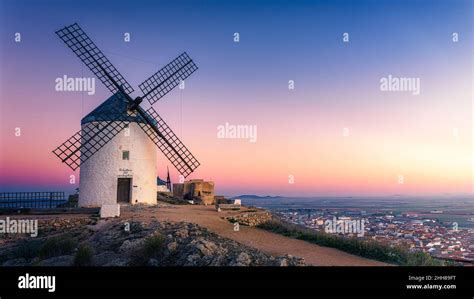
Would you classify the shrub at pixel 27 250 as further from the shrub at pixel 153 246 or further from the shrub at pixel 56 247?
the shrub at pixel 153 246

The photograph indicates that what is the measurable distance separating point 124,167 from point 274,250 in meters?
13.4

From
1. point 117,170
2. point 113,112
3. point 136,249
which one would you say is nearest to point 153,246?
point 136,249

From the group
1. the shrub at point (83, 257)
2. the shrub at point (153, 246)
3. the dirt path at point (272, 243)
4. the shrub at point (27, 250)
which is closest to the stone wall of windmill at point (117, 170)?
the dirt path at point (272, 243)

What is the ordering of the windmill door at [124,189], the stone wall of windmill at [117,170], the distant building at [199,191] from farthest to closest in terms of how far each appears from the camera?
the distant building at [199,191]
the windmill door at [124,189]
the stone wall of windmill at [117,170]

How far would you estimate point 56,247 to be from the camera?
13727mm

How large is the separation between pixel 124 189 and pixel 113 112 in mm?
4846

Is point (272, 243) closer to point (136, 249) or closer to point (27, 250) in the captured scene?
point (136, 249)

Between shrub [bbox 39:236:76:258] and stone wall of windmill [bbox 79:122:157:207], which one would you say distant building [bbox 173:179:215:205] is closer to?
stone wall of windmill [bbox 79:122:157:207]

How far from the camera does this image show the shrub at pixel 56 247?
1345cm

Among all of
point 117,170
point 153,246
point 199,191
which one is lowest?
point 153,246

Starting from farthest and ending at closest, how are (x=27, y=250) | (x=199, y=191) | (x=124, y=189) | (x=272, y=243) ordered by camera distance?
(x=199, y=191)
(x=124, y=189)
(x=272, y=243)
(x=27, y=250)

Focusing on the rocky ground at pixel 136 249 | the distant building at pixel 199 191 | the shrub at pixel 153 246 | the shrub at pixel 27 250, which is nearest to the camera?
the rocky ground at pixel 136 249

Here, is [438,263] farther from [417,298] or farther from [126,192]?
[126,192]

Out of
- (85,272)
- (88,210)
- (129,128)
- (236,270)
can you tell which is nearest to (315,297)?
(236,270)
